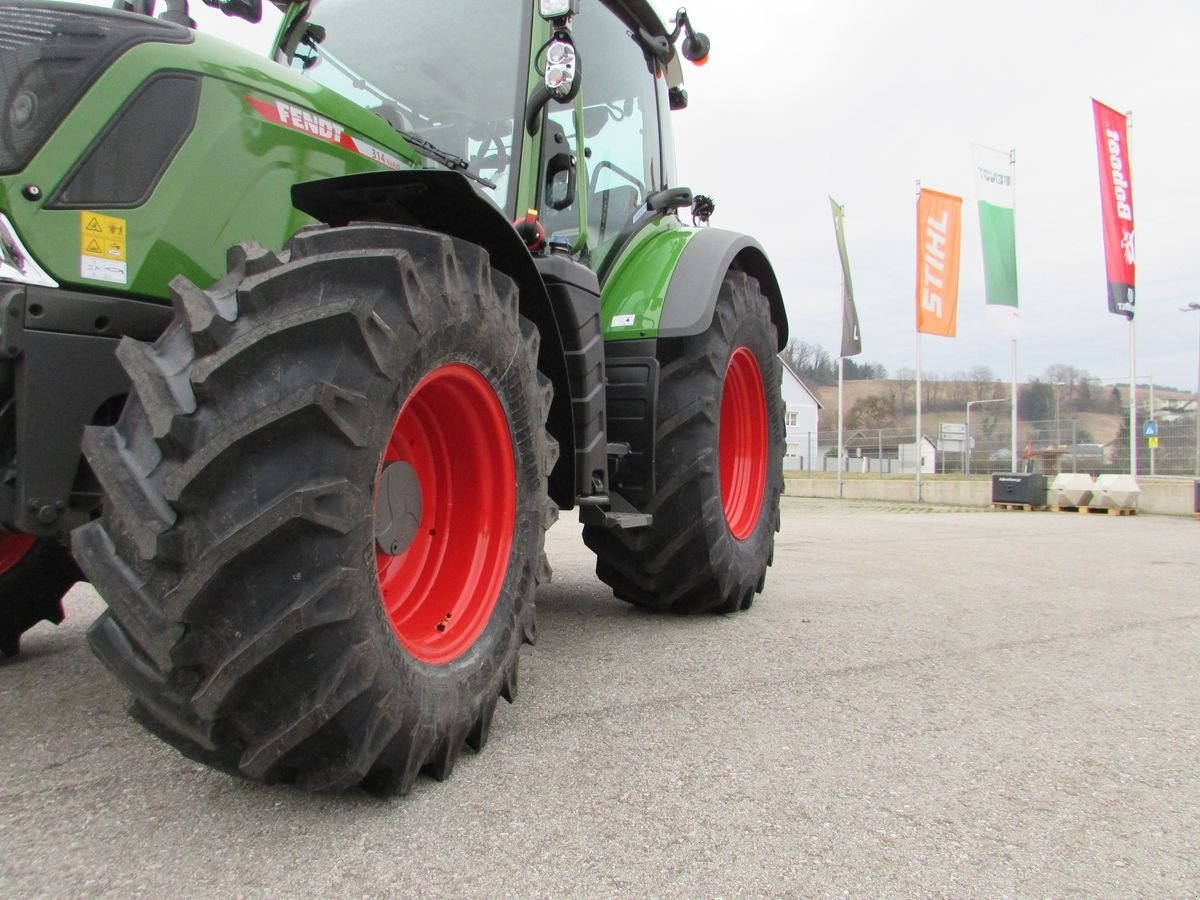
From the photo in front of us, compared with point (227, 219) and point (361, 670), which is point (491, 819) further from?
point (227, 219)

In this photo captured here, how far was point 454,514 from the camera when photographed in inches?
102

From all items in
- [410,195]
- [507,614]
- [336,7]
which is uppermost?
[336,7]

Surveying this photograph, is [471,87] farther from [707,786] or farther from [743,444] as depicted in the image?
[707,786]

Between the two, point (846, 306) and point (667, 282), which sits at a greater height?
point (846, 306)

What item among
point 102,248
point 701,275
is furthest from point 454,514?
point 701,275

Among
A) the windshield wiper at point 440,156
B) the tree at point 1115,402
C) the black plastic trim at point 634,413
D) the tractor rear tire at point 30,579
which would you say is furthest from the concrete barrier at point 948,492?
the tractor rear tire at point 30,579

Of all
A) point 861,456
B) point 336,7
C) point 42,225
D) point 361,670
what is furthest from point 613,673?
point 861,456

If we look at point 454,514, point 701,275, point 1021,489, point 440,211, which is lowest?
point 1021,489

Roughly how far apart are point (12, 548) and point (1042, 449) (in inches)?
848

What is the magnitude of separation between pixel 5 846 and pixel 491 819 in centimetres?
90

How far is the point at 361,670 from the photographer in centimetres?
179

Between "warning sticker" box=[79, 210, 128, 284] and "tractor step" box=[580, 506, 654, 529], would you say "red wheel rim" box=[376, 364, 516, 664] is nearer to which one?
"warning sticker" box=[79, 210, 128, 284]

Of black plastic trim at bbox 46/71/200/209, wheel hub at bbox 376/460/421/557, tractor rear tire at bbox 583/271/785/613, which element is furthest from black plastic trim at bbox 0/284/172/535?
tractor rear tire at bbox 583/271/785/613

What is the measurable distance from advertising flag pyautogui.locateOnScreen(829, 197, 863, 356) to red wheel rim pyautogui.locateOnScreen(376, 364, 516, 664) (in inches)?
710
